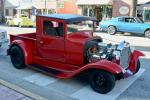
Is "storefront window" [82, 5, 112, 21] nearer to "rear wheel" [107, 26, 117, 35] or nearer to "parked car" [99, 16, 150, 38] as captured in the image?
"parked car" [99, 16, 150, 38]

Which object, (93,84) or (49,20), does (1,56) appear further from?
(93,84)

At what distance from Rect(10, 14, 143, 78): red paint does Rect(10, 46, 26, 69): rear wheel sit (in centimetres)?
16

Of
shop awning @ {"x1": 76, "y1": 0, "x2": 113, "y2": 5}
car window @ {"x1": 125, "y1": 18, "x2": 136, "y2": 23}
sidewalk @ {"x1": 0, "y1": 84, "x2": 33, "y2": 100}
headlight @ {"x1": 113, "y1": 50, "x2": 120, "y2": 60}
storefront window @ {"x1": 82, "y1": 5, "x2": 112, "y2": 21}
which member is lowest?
sidewalk @ {"x1": 0, "y1": 84, "x2": 33, "y2": 100}

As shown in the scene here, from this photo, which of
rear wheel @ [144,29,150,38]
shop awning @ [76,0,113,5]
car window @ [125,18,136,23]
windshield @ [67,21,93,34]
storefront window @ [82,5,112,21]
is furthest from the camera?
storefront window @ [82,5,112,21]

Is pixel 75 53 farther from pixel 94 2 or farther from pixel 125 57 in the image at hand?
pixel 94 2

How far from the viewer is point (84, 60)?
21.6 ft

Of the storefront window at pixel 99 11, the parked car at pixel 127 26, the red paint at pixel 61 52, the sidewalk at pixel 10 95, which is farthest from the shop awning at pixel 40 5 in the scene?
the sidewalk at pixel 10 95

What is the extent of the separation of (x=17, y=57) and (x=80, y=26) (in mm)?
2299

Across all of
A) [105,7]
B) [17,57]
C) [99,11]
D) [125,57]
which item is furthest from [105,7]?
[125,57]

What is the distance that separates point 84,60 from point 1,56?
170 inches

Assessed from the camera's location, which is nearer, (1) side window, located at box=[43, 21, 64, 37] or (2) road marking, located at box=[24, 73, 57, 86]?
(2) road marking, located at box=[24, 73, 57, 86]

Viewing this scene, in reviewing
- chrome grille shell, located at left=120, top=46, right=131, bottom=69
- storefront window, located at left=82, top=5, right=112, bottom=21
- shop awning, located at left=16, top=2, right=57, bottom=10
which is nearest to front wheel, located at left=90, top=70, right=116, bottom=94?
chrome grille shell, located at left=120, top=46, right=131, bottom=69

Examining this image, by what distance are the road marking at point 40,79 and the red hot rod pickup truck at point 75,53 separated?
229mm

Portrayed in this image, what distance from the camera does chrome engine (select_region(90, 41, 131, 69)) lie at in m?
6.25
